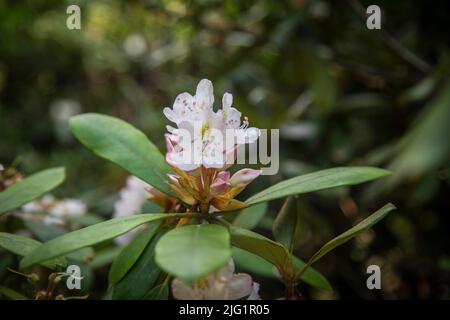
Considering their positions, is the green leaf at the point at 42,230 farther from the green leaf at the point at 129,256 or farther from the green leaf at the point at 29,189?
the green leaf at the point at 129,256

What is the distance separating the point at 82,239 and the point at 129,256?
15 centimetres

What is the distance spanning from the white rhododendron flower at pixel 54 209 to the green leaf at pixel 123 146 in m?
0.33

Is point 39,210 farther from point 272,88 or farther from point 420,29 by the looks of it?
point 420,29

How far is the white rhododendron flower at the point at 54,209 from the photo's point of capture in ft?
3.45

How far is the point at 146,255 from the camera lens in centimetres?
74

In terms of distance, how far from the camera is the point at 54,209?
1.11m

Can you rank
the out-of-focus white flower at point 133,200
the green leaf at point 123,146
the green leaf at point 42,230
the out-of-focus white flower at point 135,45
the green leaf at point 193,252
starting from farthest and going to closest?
1. the out-of-focus white flower at point 135,45
2. the out-of-focus white flower at point 133,200
3. the green leaf at point 42,230
4. the green leaf at point 123,146
5. the green leaf at point 193,252

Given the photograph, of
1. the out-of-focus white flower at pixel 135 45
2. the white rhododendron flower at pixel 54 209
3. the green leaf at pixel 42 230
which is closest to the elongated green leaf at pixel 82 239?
the green leaf at pixel 42 230

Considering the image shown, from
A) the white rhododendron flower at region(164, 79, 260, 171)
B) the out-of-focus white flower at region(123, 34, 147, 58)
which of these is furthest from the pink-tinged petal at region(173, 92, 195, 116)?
the out-of-focus white flower at region(123, 34, 147, 58)

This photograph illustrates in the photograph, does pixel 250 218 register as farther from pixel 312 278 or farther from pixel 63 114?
pixel 63 114
